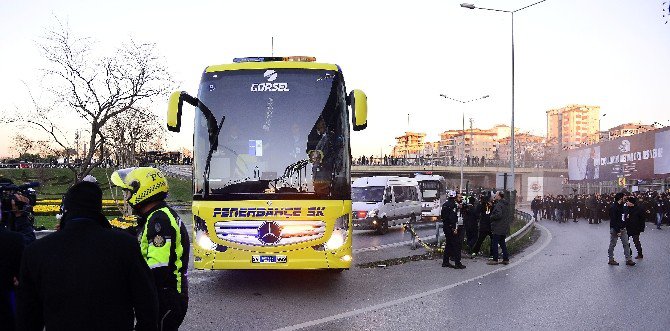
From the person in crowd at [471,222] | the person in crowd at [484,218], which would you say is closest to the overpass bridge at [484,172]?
the person in crowd at [471,222]

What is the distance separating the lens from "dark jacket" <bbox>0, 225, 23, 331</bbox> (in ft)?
12.8

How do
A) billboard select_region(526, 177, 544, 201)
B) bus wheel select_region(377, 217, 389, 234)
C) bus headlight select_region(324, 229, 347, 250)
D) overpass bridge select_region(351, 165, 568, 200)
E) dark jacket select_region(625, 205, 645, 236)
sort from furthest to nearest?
1. overpass bridge select_region(351, 165, 568, 200)
2. billboard select_region(526, 177, 544, 201)
3. bus wheel select_region(377, 217, 389, 234)
4. dark jacket select_region(625, 205, 645, 236)
5. bus headlight select_region(324, 229, 347, 250)

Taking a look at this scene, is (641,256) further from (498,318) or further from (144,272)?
(144,272)

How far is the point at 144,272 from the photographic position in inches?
137

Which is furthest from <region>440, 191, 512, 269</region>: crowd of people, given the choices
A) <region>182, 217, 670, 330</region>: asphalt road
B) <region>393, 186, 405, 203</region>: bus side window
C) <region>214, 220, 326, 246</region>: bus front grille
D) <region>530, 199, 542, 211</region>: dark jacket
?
<region>530, 199, 542, 211</region>: dark jacket

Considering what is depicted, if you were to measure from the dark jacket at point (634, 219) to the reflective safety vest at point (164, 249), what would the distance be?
43.2 feet

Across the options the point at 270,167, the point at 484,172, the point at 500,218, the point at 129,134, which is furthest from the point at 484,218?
the point at 484,172

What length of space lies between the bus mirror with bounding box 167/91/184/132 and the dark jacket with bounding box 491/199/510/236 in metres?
7.79

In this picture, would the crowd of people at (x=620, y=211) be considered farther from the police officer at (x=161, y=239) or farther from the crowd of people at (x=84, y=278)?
the crowd of people at (x=84, y=278)

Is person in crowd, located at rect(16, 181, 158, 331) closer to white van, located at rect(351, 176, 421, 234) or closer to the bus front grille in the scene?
the bus front grille

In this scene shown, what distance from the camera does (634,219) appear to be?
50.2 feet

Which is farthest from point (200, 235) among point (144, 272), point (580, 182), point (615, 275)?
point (580, 182)

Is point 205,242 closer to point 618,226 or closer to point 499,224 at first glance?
point 499,224

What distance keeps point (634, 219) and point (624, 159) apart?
42140mm
